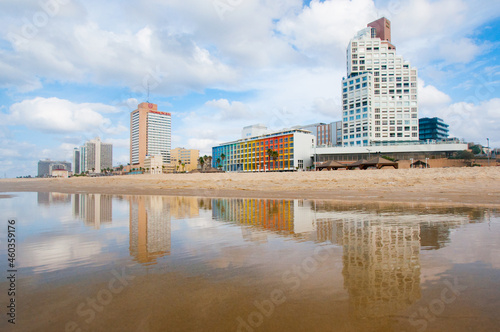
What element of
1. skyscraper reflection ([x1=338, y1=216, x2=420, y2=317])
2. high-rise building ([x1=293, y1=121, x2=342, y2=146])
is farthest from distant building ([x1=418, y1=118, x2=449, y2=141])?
skyscraper reflection ([x1=338, y1=216, x2=420, y2=317])

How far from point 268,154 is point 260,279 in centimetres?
13097

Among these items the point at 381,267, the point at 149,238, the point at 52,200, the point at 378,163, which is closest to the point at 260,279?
the point at 381,267

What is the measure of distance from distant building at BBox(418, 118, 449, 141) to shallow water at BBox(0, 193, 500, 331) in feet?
628

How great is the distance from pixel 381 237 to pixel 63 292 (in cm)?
875

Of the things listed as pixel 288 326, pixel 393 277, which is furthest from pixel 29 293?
pixel 393 277

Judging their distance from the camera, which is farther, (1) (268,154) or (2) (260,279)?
(1) (268,154)

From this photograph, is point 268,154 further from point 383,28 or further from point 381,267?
point 381,267

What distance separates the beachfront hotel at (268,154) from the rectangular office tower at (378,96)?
2464cm

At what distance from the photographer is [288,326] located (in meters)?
3.89

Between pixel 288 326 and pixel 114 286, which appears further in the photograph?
pixel 114 286

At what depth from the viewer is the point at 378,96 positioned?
5295 inches

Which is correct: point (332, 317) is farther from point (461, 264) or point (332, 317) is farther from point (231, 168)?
point (231, 168)

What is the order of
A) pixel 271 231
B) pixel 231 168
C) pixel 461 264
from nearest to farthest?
pixel 461 264
pixel 271 231
pixel 231 168

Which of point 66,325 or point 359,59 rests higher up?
point 359,59
